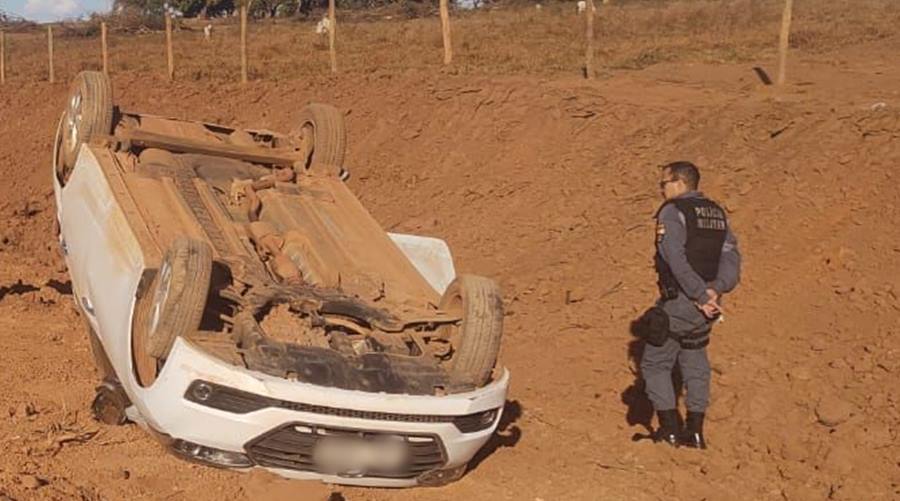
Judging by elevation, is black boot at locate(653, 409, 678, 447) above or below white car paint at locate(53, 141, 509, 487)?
below

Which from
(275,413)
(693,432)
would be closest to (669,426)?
(693,432)

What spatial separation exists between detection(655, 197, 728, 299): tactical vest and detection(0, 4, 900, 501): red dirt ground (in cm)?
102

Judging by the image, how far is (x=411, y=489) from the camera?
15.3 feet

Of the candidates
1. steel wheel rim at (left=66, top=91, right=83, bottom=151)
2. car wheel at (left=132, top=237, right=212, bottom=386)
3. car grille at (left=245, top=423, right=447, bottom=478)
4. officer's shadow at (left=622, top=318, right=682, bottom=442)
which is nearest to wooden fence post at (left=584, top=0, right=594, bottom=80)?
officer's shadow at (left=622, top=318, right=682, bottom=442)

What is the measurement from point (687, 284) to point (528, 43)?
1859 cm

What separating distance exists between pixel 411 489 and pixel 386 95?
1061 centimetres

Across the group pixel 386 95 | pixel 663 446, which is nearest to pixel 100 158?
pixel 663 446

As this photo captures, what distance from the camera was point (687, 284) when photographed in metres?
5.20

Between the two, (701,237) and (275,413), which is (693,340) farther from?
(275,413)

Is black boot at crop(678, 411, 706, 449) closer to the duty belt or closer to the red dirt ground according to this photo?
the red dirt ground

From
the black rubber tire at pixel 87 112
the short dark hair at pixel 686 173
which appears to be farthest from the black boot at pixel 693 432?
the black rubber tire at pixel 87 112

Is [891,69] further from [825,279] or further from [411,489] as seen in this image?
[411,489]

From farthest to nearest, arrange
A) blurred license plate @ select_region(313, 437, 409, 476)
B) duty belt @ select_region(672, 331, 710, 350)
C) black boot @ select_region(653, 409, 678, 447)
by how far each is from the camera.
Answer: black boot @ select_region(653, 409, 678, 447) → duty belt @ select_region(672, 331, 710, 350) → blurred license plate @ select_region(313, 437, 409, 476)

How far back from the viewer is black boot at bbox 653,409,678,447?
219 inches
